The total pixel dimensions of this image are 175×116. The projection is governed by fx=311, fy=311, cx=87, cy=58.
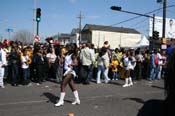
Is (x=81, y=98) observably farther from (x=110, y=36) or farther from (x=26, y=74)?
(x=110, y=36)

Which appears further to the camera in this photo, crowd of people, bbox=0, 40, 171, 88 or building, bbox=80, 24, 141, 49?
building, bbox=80, 24, 141, 49

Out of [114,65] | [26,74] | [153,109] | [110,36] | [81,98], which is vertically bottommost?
[81,98]

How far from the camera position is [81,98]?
1085 centimetres

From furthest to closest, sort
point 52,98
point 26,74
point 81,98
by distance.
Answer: point 26,74 < point 81,98 < point 52,98

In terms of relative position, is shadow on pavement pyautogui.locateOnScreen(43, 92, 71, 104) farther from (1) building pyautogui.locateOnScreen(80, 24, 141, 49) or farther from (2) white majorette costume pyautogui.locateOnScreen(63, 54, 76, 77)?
(1) building pyautogui.locateOnScreen(80, 24, 141, 49)

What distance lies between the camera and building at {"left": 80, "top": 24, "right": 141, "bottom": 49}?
94812 millimetres

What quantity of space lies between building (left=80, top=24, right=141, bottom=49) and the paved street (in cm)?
8102

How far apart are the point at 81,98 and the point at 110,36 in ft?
285

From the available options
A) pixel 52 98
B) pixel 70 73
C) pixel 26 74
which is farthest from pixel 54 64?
pixel 70 73

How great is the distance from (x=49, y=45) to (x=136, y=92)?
19.2 ft

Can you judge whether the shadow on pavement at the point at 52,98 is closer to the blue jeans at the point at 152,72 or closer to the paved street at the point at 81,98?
the paved street at the point at 81,98

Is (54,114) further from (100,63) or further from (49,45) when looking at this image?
(49,45)

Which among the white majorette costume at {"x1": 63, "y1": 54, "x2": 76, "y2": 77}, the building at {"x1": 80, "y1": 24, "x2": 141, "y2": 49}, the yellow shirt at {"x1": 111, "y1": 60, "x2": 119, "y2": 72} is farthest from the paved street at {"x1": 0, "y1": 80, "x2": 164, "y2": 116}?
the building at {"x1": 80, "y1": 24, "x2": 141, "y2": 49}

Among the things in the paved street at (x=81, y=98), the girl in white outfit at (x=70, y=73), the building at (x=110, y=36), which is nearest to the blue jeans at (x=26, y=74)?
the paved street at (x=81, y=98)
